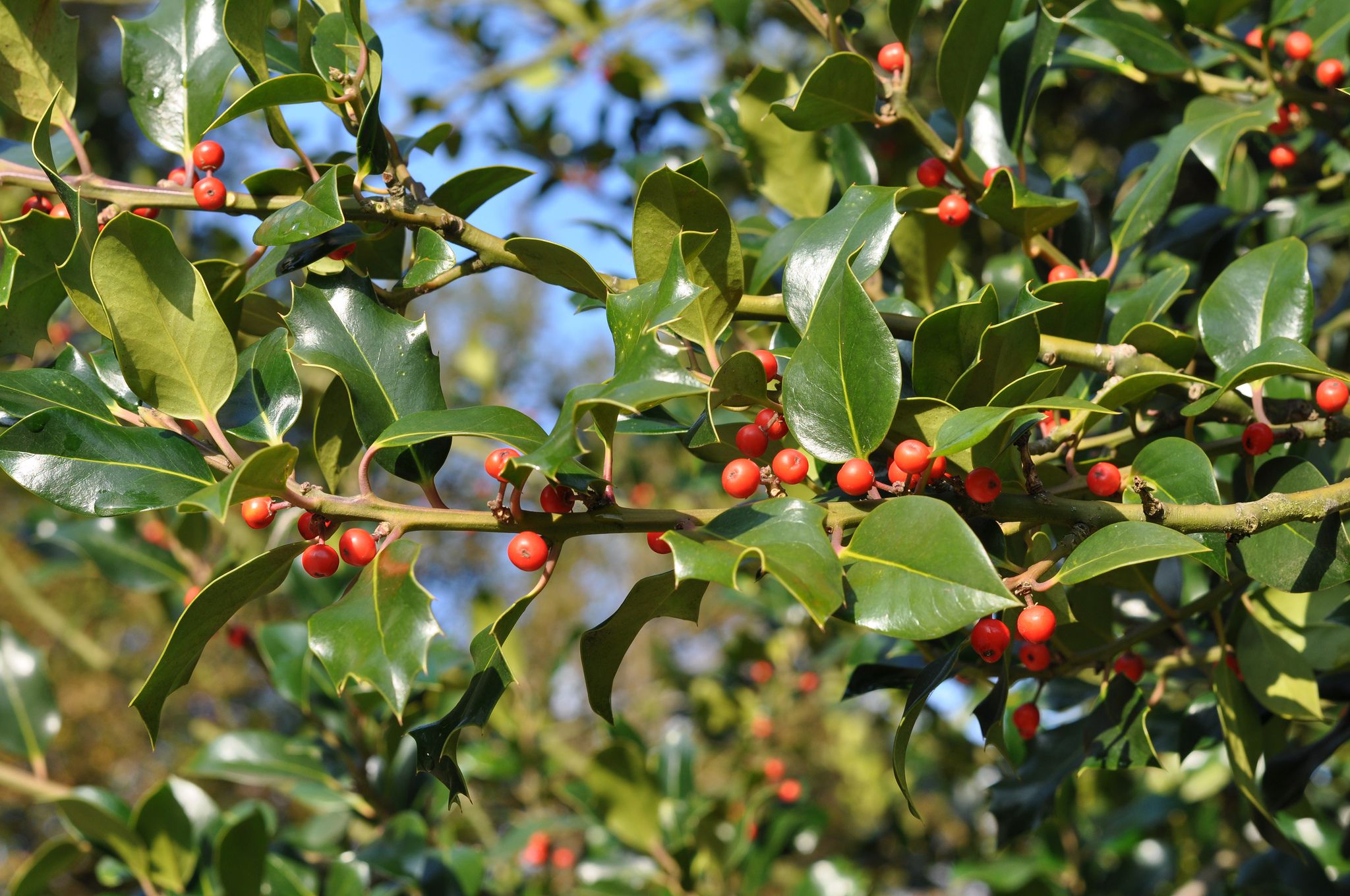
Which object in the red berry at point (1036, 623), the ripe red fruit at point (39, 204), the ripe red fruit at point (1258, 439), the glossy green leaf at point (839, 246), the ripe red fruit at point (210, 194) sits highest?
Result: the ripe red fruit at point (210, 194)

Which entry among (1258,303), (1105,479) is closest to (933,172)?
(1258,303)

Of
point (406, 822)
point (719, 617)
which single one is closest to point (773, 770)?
point (406, 822)

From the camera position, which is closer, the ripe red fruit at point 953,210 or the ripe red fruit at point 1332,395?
the ripe red fruit at point 1332,395

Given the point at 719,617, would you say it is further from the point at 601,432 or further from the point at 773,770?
the point at 601,432

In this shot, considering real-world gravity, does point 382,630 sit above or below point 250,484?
below

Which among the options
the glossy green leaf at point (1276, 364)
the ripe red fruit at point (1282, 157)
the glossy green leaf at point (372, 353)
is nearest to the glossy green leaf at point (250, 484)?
the glossy green leaf at point (372, 353)

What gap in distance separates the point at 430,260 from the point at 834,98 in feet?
1.65

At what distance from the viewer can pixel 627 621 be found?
891mm

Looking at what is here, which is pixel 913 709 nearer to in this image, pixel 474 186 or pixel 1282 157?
pixel 474 186

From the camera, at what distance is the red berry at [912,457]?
84cm

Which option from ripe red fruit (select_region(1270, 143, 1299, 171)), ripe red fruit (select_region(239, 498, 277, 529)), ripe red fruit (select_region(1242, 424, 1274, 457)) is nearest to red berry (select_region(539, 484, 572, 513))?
ripe red fruit (select_region(239, 498, 277, 529))

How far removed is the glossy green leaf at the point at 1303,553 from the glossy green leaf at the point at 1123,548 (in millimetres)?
235

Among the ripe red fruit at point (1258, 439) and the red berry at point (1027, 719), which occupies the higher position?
the ripe red fruit at point (1258, 439)

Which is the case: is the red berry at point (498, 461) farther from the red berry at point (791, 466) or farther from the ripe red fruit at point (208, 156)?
the ripe red fruit at point (208, 156)
